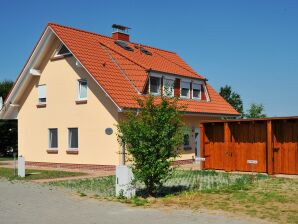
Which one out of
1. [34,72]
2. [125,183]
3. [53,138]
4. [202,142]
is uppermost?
[34,72]

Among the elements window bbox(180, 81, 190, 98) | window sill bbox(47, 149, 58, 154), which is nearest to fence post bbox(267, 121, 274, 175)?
window bbox(180, 81, 190, 98)

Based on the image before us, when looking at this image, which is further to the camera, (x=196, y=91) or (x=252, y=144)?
(x=196, y=91)

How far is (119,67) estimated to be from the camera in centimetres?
2588

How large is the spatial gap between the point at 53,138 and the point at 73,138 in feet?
6.54

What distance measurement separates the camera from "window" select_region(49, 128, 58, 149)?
27.2 m

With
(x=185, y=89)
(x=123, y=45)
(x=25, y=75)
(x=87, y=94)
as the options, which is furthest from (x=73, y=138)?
→ (x=185, y=89)

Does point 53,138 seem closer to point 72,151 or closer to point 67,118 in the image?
point 67,118

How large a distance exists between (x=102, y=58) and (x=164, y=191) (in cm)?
1247

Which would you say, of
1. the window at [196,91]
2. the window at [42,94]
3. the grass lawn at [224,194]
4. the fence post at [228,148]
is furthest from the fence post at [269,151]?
the window at [42,94]

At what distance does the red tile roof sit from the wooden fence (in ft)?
7.80

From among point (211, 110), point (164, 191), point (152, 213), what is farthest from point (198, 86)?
point (152, 213)

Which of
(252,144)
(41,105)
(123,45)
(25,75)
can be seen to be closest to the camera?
(252,144)

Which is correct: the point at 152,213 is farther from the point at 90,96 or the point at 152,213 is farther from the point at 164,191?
the point at 90,96

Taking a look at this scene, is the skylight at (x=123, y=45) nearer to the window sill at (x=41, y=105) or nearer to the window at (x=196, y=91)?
the window at (x=196, y=91)
